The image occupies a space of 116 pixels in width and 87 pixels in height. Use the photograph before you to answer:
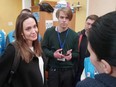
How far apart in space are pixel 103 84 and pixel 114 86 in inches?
1.4

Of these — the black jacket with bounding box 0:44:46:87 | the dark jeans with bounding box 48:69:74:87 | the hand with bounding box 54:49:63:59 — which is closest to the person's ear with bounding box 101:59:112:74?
the black jacket with bounding box 0:44:46:87

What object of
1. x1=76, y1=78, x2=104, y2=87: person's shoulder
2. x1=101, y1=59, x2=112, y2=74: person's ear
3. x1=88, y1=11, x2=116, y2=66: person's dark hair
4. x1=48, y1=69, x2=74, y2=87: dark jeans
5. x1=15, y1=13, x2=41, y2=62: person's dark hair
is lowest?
x1=48, y1=69, x2=74, y2=87: dark jeans

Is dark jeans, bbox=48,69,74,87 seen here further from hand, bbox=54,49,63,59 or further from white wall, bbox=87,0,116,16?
white wall, bbox=87,0,116,16

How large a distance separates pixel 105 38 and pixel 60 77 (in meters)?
2.13

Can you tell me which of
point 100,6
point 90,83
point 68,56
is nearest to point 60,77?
point 68,56

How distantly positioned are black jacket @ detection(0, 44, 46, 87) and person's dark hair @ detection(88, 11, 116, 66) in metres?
1.22

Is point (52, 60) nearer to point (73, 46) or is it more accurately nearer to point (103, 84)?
point (73, 46)

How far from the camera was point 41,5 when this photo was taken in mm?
4312

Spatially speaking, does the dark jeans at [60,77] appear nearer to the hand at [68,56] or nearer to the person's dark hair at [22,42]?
the hand at [68,56]

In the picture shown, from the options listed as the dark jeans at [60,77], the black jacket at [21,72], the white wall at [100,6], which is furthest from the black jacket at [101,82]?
the white wall at [100,6]

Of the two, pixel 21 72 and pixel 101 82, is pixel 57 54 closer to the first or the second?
pixel 21 72

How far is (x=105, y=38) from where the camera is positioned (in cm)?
70

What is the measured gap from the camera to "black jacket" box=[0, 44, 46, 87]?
1.83m

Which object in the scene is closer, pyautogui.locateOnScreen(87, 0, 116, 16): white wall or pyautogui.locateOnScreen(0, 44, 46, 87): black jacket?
pyautogui.locateOnScreen(0, 44, 46, 87): black jacket
